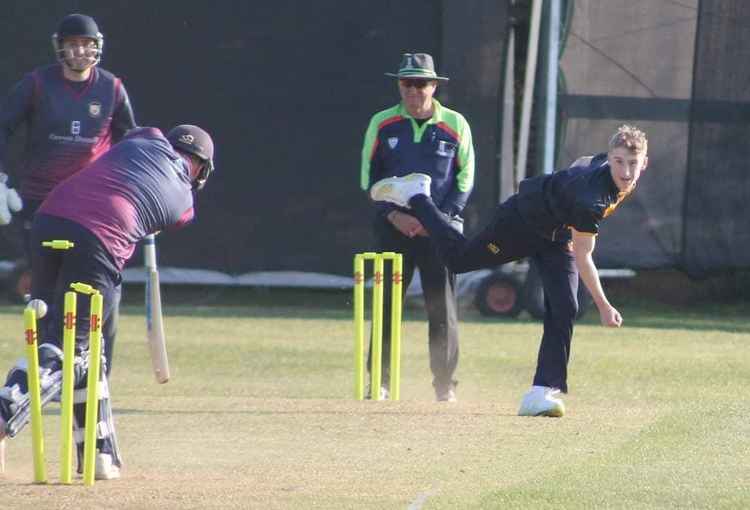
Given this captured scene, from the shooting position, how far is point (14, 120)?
8.73 metres

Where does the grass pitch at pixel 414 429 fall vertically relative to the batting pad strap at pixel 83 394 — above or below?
below

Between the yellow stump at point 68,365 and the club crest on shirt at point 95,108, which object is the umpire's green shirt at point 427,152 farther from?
the yellow stump at point 68,365

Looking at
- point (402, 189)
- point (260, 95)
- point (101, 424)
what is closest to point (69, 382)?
point (101, 424)

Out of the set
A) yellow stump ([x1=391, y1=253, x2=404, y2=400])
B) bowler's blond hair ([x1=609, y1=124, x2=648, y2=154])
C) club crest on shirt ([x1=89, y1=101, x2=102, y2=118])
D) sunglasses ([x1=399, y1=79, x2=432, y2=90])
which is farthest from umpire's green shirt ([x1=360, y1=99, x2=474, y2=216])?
bowler's blond hair ([x1=609, y1=124, x2=648, y2=154])

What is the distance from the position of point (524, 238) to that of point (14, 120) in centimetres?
290

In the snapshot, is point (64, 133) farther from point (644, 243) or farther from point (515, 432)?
point (644, 243)

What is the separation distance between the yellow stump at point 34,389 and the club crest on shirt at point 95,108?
2893mm

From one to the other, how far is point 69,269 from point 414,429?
2.19m

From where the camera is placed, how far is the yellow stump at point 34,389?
19.6 ft

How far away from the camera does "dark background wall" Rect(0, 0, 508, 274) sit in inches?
585

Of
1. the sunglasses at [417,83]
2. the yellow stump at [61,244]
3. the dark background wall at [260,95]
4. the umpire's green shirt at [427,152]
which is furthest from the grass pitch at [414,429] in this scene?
the dark background wall at [260,95]

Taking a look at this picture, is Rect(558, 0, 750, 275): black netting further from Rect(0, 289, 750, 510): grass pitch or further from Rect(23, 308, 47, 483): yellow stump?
Rect(23, 308, 47, 483): yellow stump

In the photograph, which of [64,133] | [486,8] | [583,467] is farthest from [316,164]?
[583,467]

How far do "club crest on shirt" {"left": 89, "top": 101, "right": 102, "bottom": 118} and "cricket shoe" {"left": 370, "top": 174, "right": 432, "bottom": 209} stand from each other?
1.62 meters
